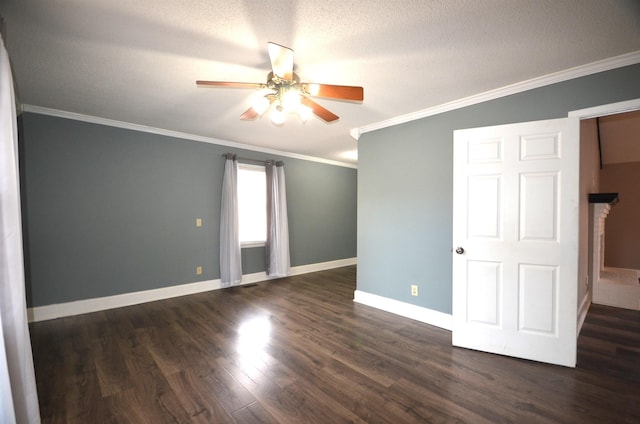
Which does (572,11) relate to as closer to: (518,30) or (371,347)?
(518,30)

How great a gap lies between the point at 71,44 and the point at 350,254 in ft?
18.2

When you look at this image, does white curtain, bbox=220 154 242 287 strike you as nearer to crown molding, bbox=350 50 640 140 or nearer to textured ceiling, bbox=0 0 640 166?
textured ceiling, bbox=0 0 640 166

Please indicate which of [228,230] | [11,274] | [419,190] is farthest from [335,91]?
[228,230]

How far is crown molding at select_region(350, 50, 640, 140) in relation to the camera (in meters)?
1.95

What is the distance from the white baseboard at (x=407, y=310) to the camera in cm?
283

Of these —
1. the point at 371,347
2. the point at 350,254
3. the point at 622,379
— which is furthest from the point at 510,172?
the point at 350,254

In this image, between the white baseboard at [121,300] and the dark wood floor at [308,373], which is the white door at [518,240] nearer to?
the dark wood floor at [308,373]

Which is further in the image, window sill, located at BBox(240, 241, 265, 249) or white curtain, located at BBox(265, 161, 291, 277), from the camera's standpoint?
white curtain, located at BBox(265, 161, 291, 277)

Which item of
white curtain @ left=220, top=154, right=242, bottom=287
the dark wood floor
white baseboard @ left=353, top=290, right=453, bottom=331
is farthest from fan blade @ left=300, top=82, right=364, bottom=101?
white curtain @ left=220, top=154, right=242, bottom=287

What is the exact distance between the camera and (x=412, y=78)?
Result: 226 centimetres

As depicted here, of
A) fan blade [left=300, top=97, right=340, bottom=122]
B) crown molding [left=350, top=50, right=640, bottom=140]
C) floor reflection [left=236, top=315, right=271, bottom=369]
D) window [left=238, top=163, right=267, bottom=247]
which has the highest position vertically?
crown molding [left=350, top=50, right=640, bottom=140]

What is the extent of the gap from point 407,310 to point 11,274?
3.33m

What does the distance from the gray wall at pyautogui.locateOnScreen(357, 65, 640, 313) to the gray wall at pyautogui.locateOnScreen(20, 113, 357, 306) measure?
7.26ft

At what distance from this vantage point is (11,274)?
51.9 inches
